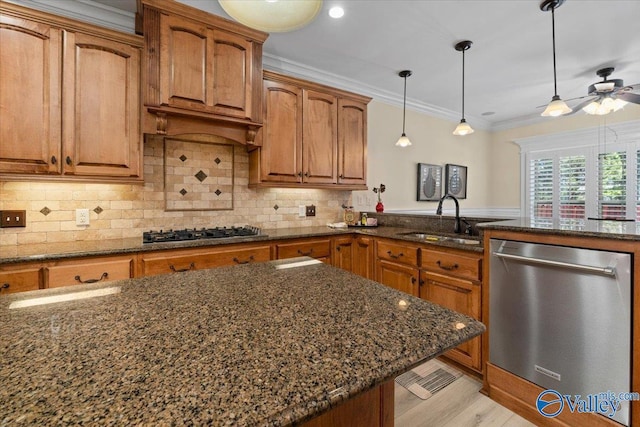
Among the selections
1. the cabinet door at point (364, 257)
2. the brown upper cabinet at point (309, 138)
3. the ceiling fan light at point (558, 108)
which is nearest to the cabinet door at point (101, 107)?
the brown upper cabinet at point (309, 138)

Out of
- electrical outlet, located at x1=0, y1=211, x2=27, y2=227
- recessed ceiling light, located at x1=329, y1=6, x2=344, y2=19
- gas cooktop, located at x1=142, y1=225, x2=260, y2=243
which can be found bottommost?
gas cooktop, located at x1=142, y1=225, x2=260, y2=243

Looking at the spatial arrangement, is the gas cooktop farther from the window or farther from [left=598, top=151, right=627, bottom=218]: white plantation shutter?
[left=598, top=151, right=627, bottom=218]: white plantation shutter

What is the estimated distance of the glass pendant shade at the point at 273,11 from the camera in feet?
3.48

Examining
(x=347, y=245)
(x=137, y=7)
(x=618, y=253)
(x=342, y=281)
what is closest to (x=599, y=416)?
(x=618, y=253)

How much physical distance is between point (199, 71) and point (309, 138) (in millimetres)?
1133

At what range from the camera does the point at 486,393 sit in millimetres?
1930

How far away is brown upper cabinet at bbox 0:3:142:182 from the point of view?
5.89 ft

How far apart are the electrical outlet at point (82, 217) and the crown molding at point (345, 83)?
6.85 ft

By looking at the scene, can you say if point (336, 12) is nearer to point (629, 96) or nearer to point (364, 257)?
point (364, 257)

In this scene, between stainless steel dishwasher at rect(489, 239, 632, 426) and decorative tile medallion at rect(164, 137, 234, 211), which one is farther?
decorative tile medallion at rect(164, 137, 234, 211)

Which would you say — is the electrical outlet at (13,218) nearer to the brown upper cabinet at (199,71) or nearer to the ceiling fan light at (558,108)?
the brown upper cabinet at (199,71)

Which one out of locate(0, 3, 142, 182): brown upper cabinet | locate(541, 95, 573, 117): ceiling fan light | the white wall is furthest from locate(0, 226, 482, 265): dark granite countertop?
the white wall

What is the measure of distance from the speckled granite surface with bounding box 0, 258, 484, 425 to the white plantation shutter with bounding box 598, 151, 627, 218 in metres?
5.11

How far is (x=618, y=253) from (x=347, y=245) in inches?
75.7
